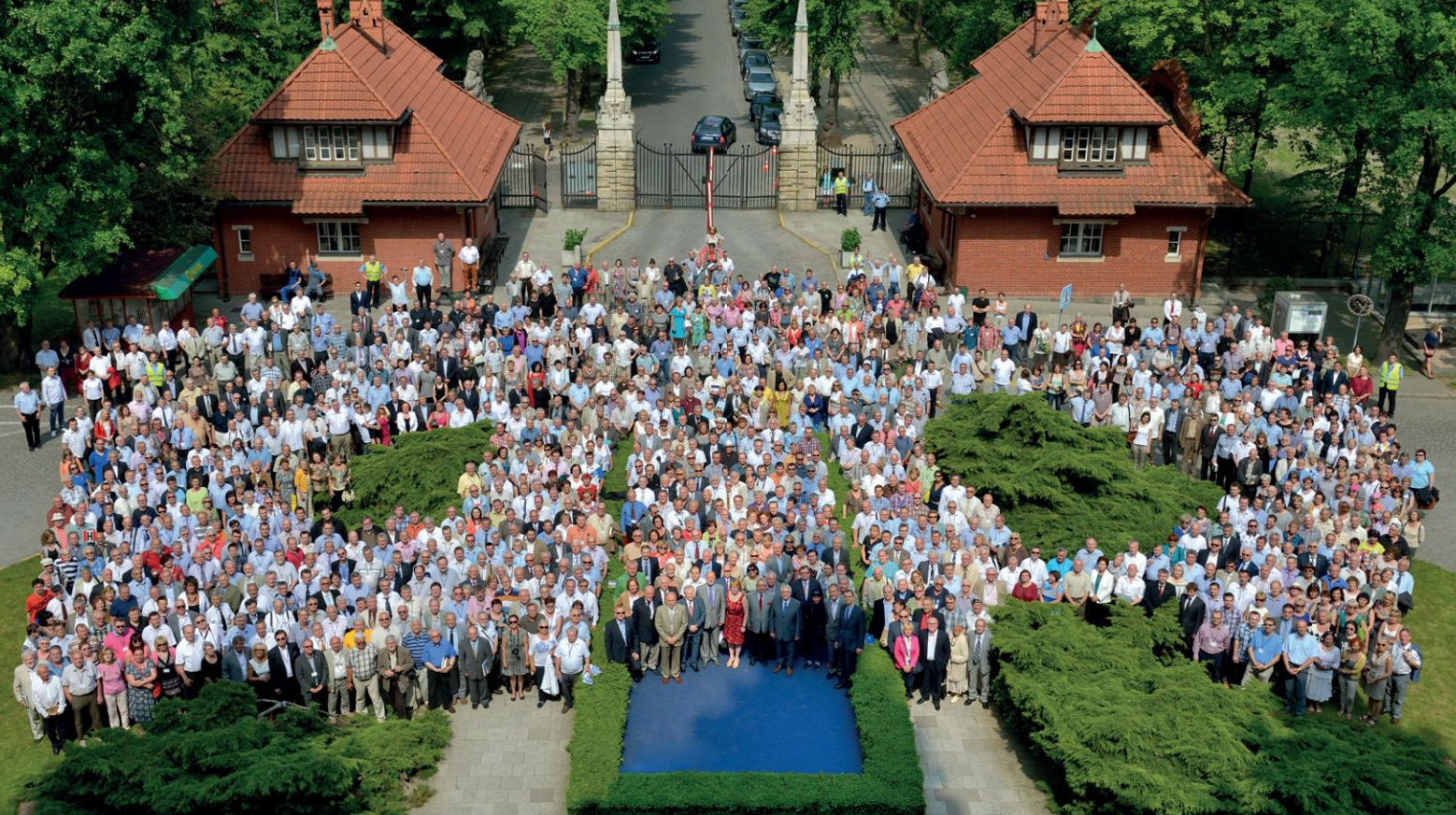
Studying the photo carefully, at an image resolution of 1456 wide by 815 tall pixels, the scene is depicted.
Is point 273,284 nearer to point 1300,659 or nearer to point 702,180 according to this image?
point 702,180

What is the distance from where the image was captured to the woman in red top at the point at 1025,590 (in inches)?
813

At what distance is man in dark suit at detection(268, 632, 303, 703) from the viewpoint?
19.1 metres

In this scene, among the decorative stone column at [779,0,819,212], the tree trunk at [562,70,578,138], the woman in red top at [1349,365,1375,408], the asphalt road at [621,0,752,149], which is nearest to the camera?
the woman in red top at [1349,365,1375,408]

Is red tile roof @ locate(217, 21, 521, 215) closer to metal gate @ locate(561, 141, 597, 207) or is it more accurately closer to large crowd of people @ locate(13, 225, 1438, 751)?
large crowd of people @ locate(13, 225, 1438, 751)

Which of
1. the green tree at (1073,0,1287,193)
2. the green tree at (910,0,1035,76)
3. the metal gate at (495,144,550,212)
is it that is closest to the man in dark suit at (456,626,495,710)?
the green tree at (1073,0,1287,193)

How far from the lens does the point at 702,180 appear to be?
4600cm

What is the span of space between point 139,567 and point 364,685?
144 inches

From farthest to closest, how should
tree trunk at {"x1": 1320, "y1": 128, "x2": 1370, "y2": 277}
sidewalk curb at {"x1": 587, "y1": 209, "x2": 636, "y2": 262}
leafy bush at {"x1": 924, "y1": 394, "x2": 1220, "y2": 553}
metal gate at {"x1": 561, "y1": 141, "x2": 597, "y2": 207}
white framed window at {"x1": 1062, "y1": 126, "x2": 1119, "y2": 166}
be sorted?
1. metal gate at {"x1": 561, "y1": 141, "x2": 597, "y2": 207}
2. sidewalk curb at {"x1": 587, "y1": 209, "x2": 636, "y2": 262}
3. white framed window at {"x1": 1062, "y1": 126, "x2": 1119, "y2": 166}
4. tree trunk at {"x1": 1320, "y1": 128, "x2": 1370, "y2": 277}
5. leafy bush at {"x1": 924, "y1": 394, "x2": 1220, "y2": 553}

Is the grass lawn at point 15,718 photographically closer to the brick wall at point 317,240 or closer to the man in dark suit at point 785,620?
the man in dark suit at point 785,620

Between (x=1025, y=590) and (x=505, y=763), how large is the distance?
7.66m

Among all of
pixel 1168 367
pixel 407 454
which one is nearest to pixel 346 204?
pixel 407 454

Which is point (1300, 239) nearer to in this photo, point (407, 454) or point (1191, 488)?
point (1191, 488)

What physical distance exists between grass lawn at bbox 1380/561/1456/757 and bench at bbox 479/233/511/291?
2288 centimetres

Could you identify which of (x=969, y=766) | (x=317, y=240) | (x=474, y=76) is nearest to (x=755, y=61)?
(x=474, y=76)
